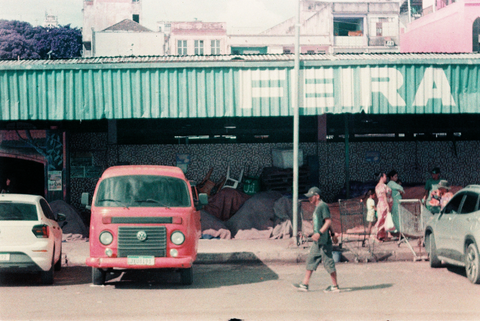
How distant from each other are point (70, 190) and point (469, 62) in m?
12.6

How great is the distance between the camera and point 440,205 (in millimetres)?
13891

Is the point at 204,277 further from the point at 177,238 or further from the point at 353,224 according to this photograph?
the point at 353,224

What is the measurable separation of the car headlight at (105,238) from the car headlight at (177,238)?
1.05 meters

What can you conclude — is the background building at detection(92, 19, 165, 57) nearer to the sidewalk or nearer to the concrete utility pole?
the concrete utility pole

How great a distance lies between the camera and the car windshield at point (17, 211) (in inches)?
428

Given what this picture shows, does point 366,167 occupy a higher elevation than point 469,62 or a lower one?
lower

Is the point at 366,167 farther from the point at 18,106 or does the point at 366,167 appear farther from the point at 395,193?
the point at 18,106

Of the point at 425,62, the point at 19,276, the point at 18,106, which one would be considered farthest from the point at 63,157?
the point at 425,62

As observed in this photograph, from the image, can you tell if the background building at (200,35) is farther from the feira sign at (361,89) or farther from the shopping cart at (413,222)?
the shopping cart at (413,222)

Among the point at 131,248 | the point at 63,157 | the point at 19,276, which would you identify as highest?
the point at 63,157

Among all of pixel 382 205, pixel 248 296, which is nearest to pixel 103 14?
pixel 382 205

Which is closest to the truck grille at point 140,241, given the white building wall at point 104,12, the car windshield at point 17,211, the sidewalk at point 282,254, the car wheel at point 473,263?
the car windshield at point 17,211

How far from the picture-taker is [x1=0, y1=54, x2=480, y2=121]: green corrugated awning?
1578 centimetres

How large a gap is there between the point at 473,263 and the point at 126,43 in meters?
54.7
